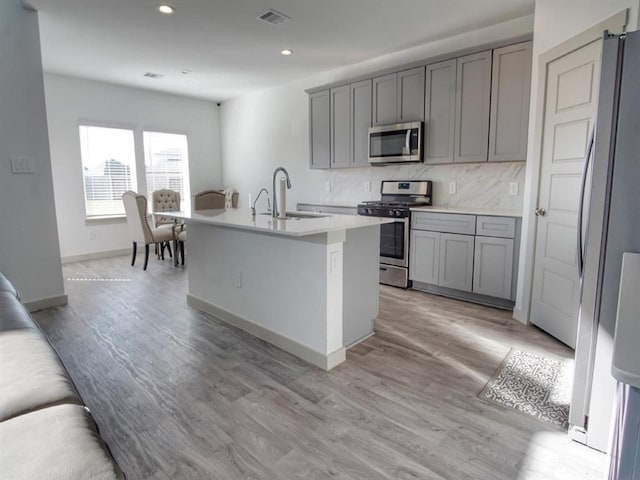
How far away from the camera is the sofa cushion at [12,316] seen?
150 cm

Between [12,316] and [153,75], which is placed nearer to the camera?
[12,316]

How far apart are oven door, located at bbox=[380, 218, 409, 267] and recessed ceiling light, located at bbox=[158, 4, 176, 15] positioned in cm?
283

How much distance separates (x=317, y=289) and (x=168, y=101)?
18.1ft

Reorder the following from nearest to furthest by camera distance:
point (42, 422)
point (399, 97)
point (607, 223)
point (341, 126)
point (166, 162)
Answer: point (42, 422), point (607, 223), point (399, 97), point (341, 126), point (166, 162)

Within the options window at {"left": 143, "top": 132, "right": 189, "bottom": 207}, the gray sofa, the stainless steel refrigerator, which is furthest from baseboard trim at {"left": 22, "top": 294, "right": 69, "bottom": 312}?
the stainless steel refrigerator

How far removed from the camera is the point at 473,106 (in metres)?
3.60

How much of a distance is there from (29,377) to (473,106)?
12.6 feet

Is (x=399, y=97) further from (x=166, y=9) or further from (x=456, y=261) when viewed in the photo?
(x=166, y=9)

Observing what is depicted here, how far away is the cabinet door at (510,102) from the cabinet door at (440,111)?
0.40 metres

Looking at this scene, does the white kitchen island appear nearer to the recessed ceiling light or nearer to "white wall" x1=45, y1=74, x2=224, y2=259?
the recessed ceiling light

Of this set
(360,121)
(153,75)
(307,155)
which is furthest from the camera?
(307,155)

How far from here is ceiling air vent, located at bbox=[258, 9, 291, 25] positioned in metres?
3.33

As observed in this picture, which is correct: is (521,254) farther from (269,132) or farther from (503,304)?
(269,132)

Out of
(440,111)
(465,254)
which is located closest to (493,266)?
(465,254)
